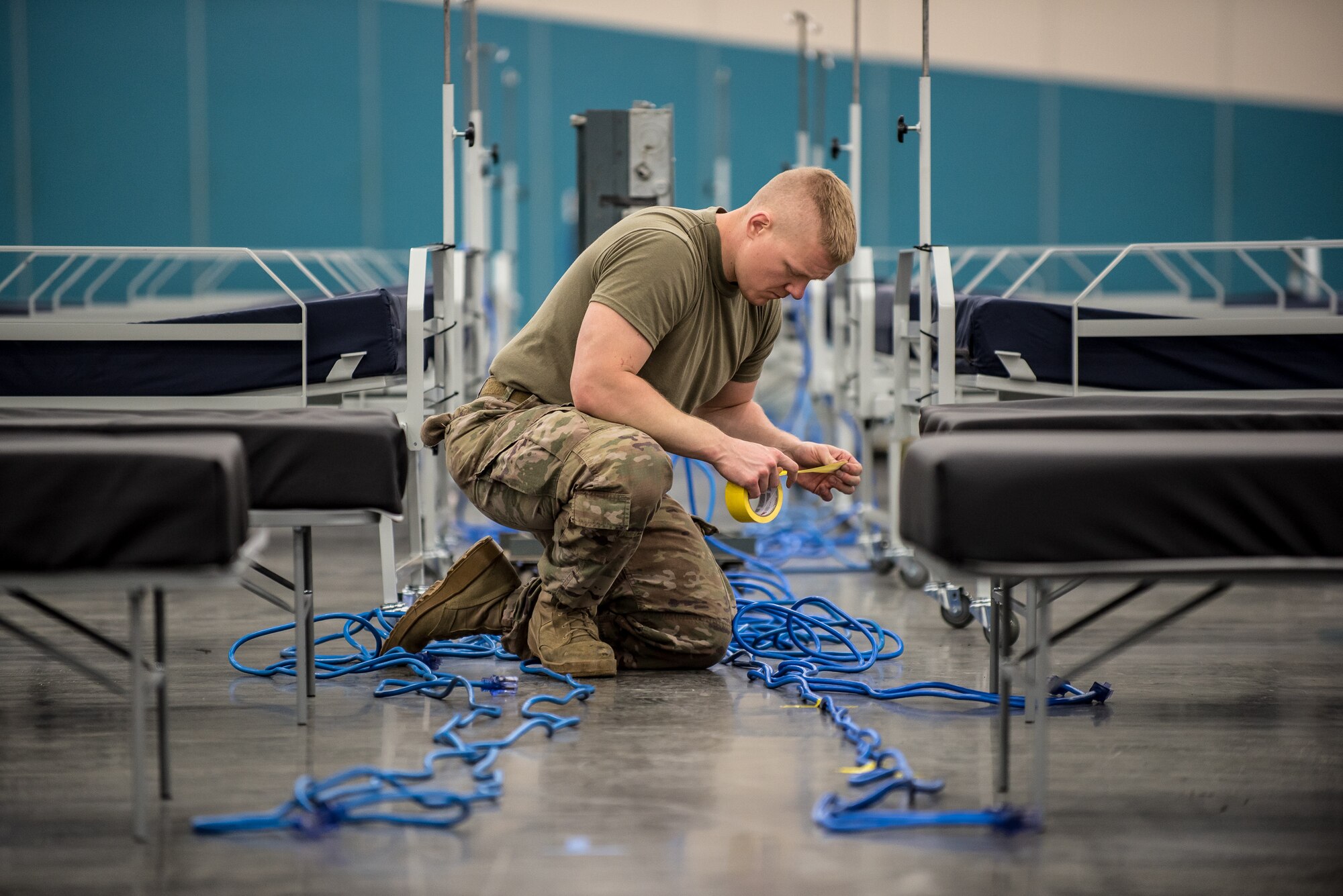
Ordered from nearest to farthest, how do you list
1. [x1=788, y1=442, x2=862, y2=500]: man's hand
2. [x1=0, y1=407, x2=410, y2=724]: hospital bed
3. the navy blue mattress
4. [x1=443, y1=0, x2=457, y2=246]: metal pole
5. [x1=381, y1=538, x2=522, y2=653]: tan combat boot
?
[x1=0, y1=407, x2=410, y2=724]: hospital bed < [x1=788, y1=442, x2=862, y2=500]: man's hand < [x1=381, y1=538, x2=522, y2=653]: tan combat boot < the navy blue mattress < [x1=443, y1=0, x2=457, y2=246]: metal pole

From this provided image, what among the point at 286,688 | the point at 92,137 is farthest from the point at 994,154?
the point at 286,688

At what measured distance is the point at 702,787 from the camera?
1725 mm

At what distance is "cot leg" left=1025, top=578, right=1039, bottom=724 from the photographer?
5.29 ft

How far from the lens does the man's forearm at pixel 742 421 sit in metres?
2.57

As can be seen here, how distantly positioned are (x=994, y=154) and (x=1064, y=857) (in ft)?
24.0

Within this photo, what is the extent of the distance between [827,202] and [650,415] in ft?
1.58

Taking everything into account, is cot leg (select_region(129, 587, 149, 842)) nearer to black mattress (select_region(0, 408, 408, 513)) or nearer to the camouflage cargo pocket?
black mattress (select_region(0, 408, 408, 513))

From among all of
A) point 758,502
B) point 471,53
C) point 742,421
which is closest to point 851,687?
point 758,502

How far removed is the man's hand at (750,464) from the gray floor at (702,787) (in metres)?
0.37

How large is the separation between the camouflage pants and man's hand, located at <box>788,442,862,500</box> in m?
0.26

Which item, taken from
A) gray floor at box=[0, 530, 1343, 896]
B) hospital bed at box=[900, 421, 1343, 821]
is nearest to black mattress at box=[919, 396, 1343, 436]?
hospital bed at box=[900, 421, 1343, 821]

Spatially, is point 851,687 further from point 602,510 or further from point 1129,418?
point 1129,418

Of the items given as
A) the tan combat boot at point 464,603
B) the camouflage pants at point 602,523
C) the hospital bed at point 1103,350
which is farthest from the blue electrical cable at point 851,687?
the hospital bed at point 1103,350

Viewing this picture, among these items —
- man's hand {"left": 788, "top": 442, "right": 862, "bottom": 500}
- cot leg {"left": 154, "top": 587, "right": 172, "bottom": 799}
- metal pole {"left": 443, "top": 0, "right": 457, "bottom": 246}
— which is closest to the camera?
cot leg {"left": 154, "top": 587, "right": 172, "bottom": 799}
